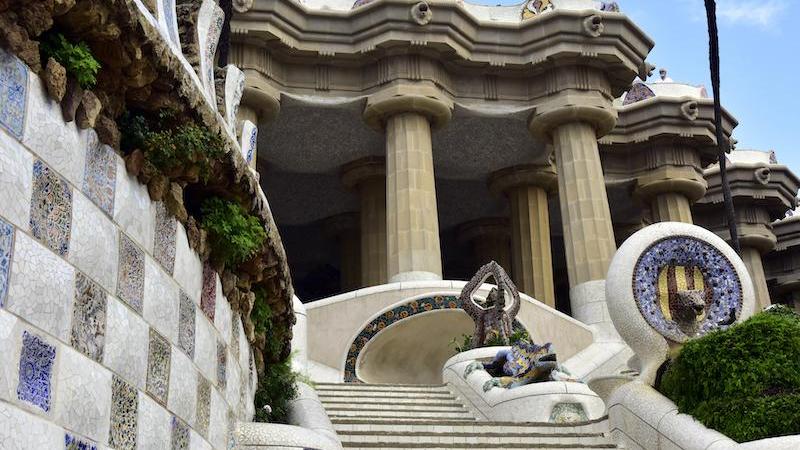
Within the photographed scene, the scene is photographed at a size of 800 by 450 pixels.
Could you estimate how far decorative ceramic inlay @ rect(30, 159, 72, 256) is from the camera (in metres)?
4.08

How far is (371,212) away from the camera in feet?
84.7

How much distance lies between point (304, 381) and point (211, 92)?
158 inches

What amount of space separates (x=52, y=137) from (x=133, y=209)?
0.79m

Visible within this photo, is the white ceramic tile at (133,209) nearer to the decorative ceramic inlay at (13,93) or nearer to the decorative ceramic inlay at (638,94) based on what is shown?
the decorative ceramic inlay at (13,93)

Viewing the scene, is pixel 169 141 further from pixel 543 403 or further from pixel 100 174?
pixel 543 403

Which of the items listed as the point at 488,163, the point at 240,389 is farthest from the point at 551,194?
the point at 240,389

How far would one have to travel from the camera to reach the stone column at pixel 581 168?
21.9 m

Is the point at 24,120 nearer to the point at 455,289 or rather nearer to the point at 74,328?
the point at 74,328

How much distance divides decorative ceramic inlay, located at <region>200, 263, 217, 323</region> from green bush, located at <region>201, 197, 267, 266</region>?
0.14m

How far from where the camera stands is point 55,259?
4.14 metres

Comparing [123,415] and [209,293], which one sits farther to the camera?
[209,293]

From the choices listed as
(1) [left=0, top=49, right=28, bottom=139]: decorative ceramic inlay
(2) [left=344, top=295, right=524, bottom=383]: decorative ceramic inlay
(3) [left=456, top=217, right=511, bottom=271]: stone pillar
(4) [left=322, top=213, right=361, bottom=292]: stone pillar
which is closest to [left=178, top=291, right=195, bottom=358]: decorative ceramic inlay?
(1) [left=0, top=49, right=28, bottom=139]: decorative ceramic inlay

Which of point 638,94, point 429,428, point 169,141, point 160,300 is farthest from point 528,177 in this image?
point 160,300

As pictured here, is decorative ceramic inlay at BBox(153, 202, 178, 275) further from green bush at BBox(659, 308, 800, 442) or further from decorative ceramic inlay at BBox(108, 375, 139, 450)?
green bush at BBox(659, 308, 800, 442)
